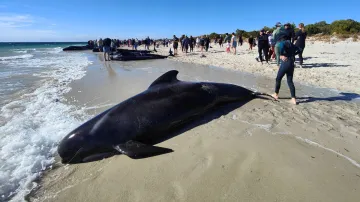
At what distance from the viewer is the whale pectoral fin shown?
3.69m

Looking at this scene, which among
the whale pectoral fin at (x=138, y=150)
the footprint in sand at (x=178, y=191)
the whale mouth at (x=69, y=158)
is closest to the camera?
the footprint in sand at (x=178, y=191)

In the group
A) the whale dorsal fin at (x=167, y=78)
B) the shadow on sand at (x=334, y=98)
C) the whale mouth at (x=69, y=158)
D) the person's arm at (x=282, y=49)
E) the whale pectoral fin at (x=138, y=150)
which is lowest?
the whale mouth at (x=69, y=158)

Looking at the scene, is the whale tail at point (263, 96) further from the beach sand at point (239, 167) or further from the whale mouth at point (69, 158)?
the whale mouth at point (69, 158)

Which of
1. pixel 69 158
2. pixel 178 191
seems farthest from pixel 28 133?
pixel 178 191

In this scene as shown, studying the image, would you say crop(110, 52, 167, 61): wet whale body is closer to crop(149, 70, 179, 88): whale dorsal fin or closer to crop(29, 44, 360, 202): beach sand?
crop(149, 70, 179, 88): whale dorsal fin

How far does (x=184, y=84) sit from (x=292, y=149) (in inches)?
107

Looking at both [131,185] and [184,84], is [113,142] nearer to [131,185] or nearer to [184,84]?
[131,185]

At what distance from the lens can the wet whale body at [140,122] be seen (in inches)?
155

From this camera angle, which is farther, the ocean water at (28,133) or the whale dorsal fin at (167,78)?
the whale dorsal fin at (167,78)

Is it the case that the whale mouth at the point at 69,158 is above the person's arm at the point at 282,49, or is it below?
below

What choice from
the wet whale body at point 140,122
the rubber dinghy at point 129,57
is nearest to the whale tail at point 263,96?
the wet whale body at point 140,122

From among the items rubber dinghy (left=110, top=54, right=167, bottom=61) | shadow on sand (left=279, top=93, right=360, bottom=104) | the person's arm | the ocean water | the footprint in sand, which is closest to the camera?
the footprint in sand

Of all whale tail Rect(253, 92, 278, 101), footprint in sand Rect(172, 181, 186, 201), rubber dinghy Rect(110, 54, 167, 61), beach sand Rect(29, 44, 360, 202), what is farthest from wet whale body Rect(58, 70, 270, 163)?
rubber dinghy Rect(110, 54, 167, 61)

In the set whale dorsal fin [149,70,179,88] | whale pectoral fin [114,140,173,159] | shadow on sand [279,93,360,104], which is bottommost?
whale pectoral fin [114,140,173,159]
